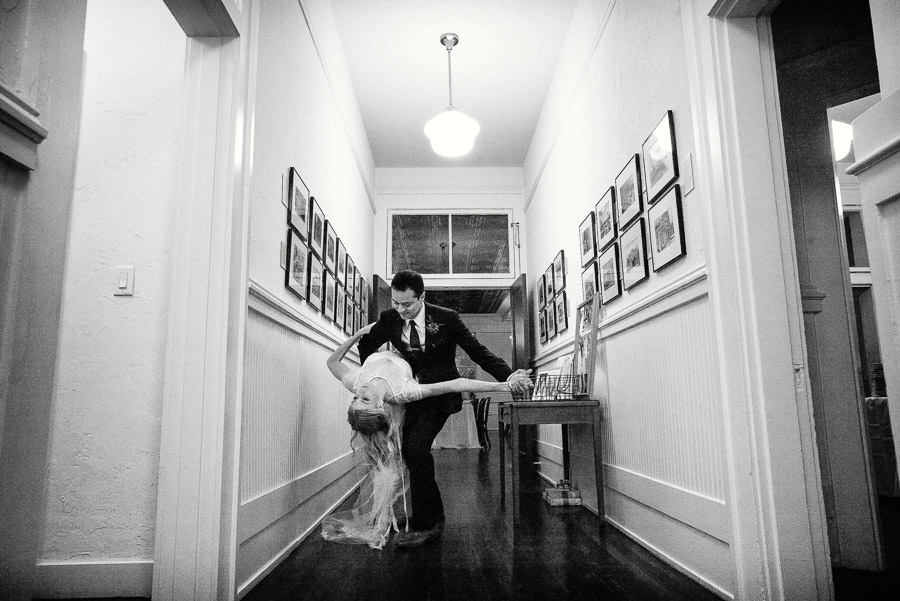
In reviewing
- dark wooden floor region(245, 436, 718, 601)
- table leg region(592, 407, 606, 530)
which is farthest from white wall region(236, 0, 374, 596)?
table leg region(592, 407, 606, 530)

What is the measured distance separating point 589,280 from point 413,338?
1.40 meters

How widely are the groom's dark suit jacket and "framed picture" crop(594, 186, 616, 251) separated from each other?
980mm

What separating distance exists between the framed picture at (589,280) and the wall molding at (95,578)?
2.84m

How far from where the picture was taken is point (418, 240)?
7.16m

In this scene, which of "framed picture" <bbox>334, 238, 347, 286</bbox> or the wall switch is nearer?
the wall switch

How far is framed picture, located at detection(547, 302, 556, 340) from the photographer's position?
509 cm

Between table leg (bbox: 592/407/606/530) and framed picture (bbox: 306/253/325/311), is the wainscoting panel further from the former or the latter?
framed picture (bbox: 306/253/325/311)

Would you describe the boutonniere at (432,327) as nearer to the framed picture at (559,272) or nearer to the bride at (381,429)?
the bride at (381,429)

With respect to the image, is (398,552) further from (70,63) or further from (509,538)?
(70,63)

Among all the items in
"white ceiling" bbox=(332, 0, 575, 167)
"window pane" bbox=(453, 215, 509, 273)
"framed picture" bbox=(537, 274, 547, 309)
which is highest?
"white ceiling" bbox=(332, 0, 575, 167)

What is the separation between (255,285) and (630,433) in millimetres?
2041

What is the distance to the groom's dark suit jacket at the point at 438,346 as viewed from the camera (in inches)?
123

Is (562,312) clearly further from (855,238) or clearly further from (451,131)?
(855,238)

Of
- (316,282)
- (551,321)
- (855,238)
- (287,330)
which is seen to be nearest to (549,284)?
(551,321)
